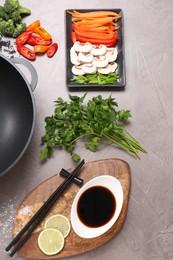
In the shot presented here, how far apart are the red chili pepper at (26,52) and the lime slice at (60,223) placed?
0.62 m

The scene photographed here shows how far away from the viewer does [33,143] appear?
75.9 inches

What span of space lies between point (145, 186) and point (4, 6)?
0.88 metres

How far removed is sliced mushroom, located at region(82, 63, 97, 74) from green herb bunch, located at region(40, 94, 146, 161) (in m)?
0.11

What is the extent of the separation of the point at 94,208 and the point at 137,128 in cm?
36

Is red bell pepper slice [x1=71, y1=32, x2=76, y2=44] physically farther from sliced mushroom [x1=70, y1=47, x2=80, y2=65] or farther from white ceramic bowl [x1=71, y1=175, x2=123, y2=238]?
A: white ceramic bowl [x1=71, y1=175, x2=123, y2=238]

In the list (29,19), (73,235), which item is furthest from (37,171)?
(29,19)

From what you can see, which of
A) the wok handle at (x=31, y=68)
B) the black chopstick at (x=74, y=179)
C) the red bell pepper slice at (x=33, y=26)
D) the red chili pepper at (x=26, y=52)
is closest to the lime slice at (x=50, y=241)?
the black chopstick at (x=74, y=179)

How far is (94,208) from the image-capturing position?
1.85 meters

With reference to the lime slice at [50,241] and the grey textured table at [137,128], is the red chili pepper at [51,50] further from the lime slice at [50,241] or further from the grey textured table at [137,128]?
the lime slice at [50,241]

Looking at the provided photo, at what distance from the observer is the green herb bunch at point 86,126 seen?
6.07 ft

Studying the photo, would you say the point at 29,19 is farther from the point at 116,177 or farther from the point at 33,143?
the point at 116,177

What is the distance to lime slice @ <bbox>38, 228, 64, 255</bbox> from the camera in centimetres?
181

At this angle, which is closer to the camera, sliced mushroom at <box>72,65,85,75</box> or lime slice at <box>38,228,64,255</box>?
lime slice at <box>38,228,64,255</box>

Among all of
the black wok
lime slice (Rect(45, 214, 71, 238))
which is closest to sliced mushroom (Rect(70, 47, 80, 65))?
the black wok
